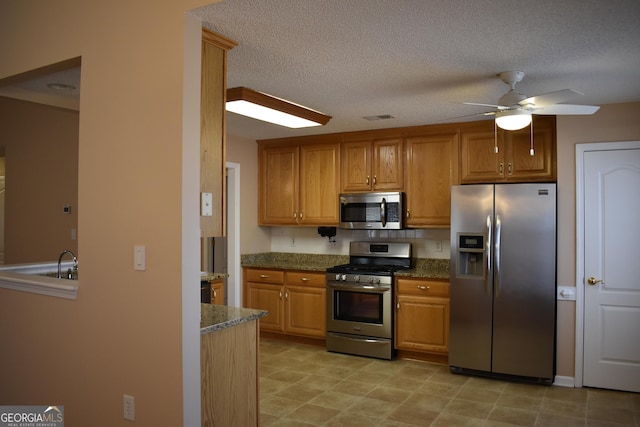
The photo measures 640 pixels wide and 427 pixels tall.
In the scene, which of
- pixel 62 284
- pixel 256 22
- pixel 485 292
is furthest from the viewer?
pixel 485 292

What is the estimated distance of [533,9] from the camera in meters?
2.15

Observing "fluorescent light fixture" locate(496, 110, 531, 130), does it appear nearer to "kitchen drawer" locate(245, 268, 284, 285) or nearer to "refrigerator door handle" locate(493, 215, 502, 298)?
"refrigerator door handle" locate(493, 215, 502, 298)

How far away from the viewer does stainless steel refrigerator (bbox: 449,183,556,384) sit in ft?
13.0

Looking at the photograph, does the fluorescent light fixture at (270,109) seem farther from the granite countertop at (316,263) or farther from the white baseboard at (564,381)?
the white baseboard at (564,381)

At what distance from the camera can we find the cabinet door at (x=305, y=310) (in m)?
5.15

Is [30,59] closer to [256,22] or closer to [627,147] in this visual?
[256,22]

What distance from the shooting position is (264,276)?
547 cm

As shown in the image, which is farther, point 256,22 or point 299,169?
point 299,169

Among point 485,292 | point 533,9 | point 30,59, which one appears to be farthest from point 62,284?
point 485,292

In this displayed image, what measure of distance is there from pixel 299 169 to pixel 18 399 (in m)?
3.46

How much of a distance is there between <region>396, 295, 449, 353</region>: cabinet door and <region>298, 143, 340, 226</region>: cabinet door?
1.25 m

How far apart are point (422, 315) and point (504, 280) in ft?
2.91

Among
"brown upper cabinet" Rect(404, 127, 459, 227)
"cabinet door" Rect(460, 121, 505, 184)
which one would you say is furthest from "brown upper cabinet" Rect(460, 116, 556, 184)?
"brown upper cabinet" Rect(404, 127, 459, 227)

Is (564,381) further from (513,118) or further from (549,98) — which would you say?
(549,98)
